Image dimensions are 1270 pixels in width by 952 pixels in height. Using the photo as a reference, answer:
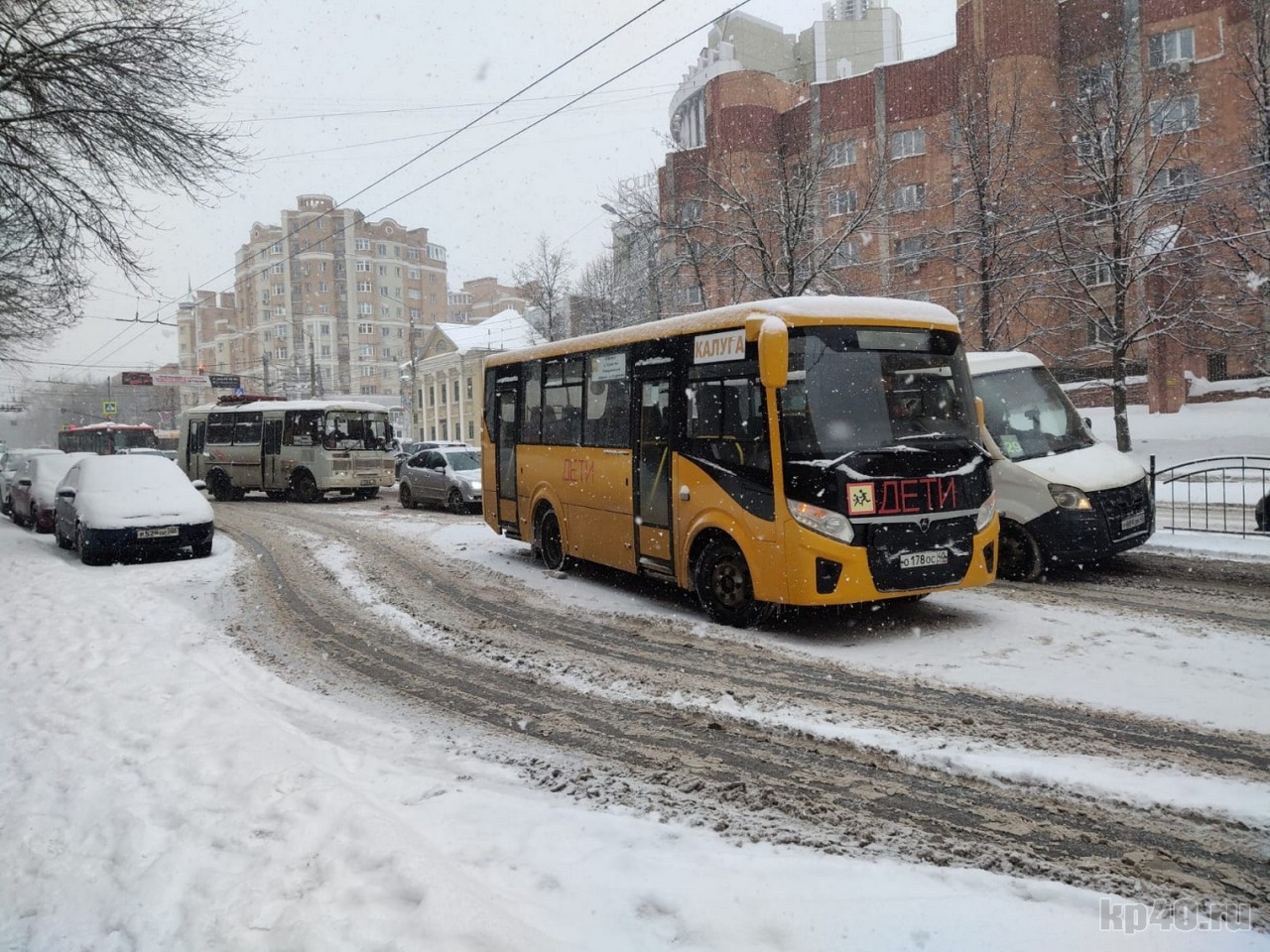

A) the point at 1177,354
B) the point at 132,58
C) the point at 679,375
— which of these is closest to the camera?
the point at 679,375

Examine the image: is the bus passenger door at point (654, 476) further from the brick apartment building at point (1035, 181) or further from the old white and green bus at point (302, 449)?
the old white and green bus at point (302, 449)

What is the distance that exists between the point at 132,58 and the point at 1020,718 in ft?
46.3

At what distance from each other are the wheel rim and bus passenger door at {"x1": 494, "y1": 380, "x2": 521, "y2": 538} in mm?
717

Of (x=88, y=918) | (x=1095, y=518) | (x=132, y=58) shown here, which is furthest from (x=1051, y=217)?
(x=88, y=918)

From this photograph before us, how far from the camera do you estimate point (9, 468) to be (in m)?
24.5

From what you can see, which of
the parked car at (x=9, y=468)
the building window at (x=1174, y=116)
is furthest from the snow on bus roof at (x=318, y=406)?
the building window at (x=1174, y=116)

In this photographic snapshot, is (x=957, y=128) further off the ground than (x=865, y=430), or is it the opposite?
(x=957, y=128)

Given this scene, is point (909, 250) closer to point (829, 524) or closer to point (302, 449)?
point (302, 449)

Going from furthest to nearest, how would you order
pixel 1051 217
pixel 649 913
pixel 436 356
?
1. pixel 436 356
2. pixel 1051 217
3. pixel 649 913

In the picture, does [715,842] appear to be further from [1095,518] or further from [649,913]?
[1095,518]

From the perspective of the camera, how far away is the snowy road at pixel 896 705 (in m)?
3.64

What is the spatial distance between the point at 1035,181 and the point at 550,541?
23.8m

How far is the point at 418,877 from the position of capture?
122 inches

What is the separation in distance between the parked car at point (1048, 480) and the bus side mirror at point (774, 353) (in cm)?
298
